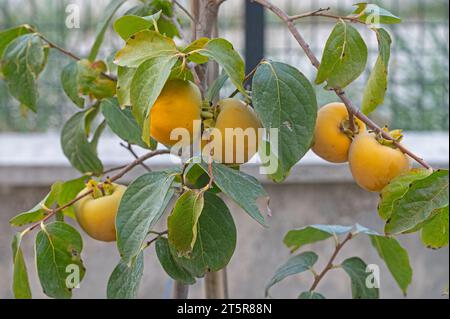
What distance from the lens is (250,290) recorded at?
1610 mm

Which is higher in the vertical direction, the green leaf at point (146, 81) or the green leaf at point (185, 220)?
the green leaf at point (146, 81)

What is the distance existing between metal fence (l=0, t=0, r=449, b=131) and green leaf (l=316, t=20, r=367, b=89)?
1.50m

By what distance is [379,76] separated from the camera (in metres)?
0.61

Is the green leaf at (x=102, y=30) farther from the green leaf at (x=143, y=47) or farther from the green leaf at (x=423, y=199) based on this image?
the green leaf at (x=423, y=199)

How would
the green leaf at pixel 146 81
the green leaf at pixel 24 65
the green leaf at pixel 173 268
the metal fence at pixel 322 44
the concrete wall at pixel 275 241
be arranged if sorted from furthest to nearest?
the metal fence at pixel 322 44 < the concrete wall at pixel 275 241 < the green leaf at pixel 24 65 < the green leaf at pixel 173 268 < the green leaf at pixel 146 81

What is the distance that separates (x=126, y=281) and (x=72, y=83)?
0.21m

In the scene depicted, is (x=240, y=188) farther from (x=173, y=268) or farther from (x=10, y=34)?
(x=10, y=34)

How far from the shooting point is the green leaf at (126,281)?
0.70 metres

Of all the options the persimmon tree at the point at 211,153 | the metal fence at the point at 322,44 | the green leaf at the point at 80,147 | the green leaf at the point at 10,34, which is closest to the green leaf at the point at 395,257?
the persimmon tree at the point at 211,153

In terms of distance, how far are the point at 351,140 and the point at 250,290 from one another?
101cm

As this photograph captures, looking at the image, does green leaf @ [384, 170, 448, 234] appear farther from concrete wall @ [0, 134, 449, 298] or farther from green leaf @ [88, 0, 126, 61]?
concrete wall @ [0, 134, 449, 298]

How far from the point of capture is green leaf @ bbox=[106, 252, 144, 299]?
27.5 inches

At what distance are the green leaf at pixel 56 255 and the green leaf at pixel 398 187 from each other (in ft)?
0.85

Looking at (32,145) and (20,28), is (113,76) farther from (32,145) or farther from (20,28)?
(32,145)
